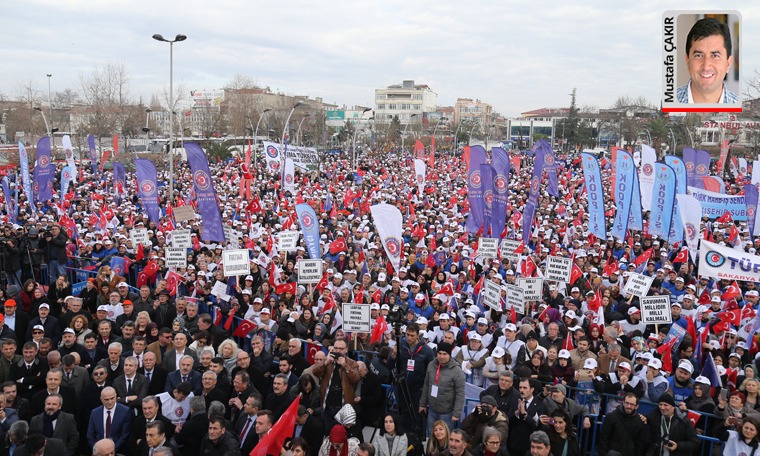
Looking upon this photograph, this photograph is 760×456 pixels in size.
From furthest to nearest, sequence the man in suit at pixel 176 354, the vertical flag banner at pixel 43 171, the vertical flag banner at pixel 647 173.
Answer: the vertical flag banner at pixel 43 171
the vertical flag banner at pixel 647 173
the man in suit at pixel 176 354

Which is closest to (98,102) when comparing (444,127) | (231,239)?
(231,239)

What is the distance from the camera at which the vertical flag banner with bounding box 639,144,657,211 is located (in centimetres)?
1898

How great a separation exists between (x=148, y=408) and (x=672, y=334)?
274 inches

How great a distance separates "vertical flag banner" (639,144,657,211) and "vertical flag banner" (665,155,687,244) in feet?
1.49

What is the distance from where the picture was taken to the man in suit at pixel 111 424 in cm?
647


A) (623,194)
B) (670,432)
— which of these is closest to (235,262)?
(670,432)

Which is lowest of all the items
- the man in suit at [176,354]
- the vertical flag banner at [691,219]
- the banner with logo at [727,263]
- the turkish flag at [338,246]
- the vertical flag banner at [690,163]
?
the man in suit at [176,354]

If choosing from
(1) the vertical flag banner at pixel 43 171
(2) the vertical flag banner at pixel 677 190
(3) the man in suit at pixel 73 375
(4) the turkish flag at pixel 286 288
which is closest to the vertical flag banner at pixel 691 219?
(2) the vertical flag banner at pixel 677 190

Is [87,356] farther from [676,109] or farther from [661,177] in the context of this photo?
[661,177]

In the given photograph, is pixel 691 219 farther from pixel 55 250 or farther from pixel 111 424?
pixel 55 250

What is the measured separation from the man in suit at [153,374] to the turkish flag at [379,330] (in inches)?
126

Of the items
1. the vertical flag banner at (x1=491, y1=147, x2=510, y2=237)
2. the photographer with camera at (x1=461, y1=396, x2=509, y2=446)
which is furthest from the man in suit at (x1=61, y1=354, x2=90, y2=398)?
the vertical flag banner at (x1=491, y1=147, x2=510, y2=237)

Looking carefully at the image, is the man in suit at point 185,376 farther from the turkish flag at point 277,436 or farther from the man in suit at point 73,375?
the turkish flag at point 277,436

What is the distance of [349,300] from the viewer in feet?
37.2
